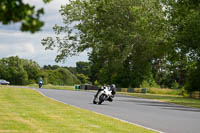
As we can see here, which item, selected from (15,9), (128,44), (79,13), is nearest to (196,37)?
(128,44)

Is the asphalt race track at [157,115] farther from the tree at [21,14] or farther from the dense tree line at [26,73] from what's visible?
the dense tree line at [26,73]

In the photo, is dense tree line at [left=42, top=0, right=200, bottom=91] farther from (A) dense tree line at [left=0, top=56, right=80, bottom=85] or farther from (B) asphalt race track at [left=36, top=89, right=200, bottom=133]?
(A) dense tree line at [left=0, top=56, right=80, bottom=85]

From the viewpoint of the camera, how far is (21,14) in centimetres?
388

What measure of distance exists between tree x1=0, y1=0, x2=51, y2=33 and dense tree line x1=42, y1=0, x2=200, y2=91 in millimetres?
40976

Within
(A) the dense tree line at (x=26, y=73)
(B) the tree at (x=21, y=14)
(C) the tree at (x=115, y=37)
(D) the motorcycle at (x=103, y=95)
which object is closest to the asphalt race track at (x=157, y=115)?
(D) the motorcycle at (x=103, y=95)

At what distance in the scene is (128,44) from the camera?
63.4 metres

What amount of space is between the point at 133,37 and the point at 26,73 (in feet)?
234

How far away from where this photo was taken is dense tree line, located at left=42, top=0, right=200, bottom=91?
47.1 meters

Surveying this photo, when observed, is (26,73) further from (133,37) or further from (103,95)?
(103,95)

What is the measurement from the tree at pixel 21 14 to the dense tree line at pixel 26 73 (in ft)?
388

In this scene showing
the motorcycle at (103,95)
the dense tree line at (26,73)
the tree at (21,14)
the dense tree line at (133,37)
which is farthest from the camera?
the dense tree line at (26,73)

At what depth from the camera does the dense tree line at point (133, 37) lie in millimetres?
47125

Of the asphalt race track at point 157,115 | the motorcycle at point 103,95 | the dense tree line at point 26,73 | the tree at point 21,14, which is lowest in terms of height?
the asphalt race track at point 157,115

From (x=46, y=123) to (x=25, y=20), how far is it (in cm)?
991
